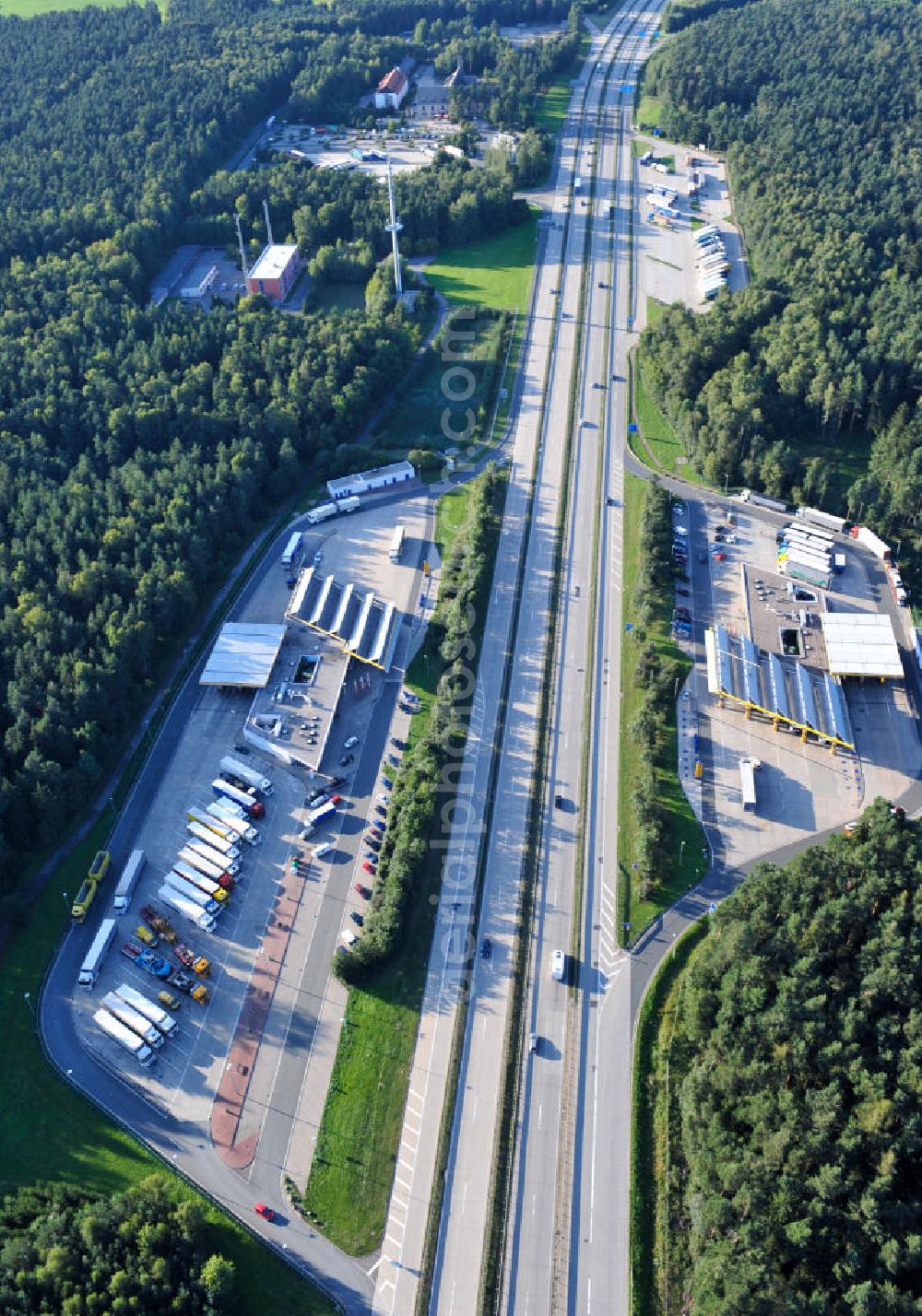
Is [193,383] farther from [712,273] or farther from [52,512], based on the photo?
[712,273]

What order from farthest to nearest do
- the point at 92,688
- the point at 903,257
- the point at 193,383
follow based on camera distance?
the point at 903,257 < the point at 193,383 < the point at 92,688

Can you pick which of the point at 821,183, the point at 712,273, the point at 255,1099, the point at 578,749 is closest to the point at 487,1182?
the point at 255,1099

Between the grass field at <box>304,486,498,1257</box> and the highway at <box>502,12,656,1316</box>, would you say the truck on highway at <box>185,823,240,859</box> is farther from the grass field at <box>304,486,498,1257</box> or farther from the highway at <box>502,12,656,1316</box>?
the highway at <box>502,12,656,1316</box>

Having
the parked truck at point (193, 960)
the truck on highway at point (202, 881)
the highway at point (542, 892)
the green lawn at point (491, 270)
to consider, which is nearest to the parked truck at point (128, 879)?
the truck on highway at point (202, 881)

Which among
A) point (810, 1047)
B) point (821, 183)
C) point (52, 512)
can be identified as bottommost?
point (810, 1047)

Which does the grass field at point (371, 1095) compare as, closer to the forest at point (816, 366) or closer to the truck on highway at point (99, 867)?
the truck on highway at point (99, 867)

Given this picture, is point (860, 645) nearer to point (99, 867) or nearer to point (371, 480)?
point (371, 480)
